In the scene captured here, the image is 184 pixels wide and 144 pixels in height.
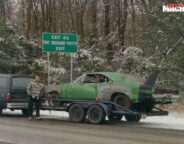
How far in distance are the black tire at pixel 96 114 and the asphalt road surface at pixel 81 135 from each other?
Result: 76 centimetres

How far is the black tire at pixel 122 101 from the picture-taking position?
1552 cm

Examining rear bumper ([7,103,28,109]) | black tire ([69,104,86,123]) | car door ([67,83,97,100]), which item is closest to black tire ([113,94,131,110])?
car door ([67,83,97,100])

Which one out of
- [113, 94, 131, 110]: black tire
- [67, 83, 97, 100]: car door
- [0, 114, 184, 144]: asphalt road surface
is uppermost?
[67, 83, 97, 100]: car door

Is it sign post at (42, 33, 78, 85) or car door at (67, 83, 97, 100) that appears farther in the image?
sign post at (42, 33, 78, 85)

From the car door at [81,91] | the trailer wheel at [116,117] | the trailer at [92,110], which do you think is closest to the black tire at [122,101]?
the trailer at [92,110]

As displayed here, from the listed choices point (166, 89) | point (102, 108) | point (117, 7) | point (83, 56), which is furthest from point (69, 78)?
point (117, 7)

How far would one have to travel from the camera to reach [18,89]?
62.7ft

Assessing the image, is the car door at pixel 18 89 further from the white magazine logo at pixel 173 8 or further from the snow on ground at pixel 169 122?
the white magazine logo at pixel 173 8

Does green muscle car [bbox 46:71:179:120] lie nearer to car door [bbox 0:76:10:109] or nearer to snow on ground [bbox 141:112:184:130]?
snow on ground [bbox 141:112:184:130]

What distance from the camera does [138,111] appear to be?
15969 mm

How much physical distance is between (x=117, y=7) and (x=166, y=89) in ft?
69.5

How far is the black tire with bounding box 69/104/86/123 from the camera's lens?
53.7 ft

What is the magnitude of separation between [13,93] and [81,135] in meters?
7.35

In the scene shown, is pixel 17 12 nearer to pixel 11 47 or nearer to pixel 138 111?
pixel 11 47
